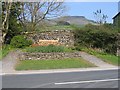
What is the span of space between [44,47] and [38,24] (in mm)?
10888

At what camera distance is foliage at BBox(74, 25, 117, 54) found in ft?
109

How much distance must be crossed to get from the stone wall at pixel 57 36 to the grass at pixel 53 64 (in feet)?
21.5

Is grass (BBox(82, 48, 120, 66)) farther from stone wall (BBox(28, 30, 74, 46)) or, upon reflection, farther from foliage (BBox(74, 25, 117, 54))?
stone wall (BBox(28, 30, 74, 46))

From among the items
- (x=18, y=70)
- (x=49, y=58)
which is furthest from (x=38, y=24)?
(x=18, y=70)

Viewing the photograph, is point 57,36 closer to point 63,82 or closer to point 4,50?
point 4,50

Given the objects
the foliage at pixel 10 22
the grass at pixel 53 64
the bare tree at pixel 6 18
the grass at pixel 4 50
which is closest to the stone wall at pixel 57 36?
the foliage at pixel 10 22

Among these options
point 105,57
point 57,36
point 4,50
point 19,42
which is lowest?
point 105,57

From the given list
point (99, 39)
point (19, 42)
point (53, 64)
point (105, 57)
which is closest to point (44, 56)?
point (53, 64)

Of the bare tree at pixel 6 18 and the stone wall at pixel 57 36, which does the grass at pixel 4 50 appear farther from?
the stone wall at pixel 57 36

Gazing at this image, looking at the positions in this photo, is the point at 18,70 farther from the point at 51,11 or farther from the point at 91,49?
the point at 51,11

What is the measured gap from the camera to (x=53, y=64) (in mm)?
25125

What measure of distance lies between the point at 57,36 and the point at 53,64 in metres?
9.75

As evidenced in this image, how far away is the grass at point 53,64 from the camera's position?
2381cm

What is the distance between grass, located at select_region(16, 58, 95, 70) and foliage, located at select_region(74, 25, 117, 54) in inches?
225
